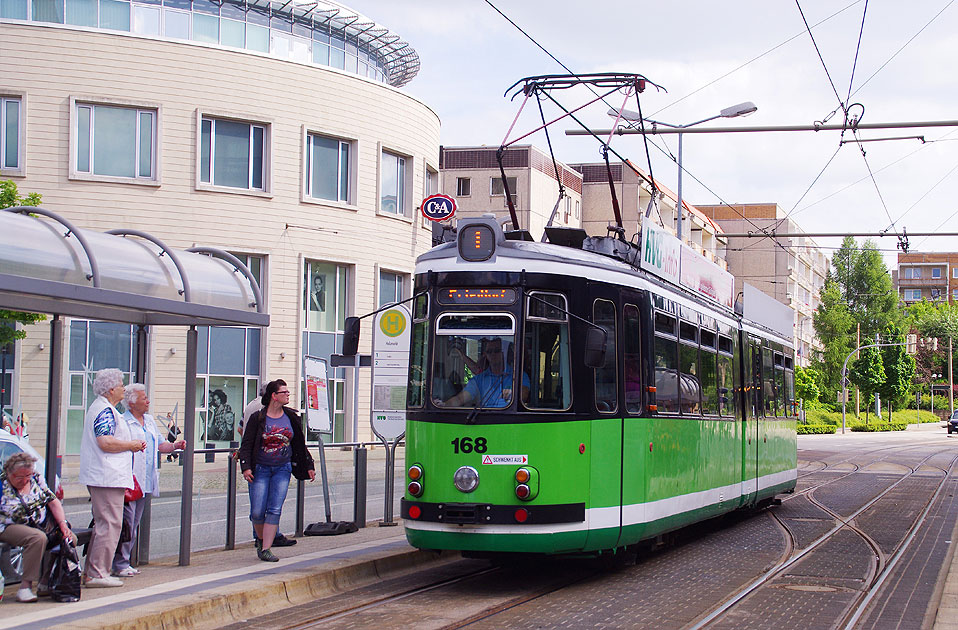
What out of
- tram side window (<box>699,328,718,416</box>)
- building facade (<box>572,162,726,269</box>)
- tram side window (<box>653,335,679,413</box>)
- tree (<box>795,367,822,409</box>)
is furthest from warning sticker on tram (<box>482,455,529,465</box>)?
tree (<box>795,367,822,409</box>)

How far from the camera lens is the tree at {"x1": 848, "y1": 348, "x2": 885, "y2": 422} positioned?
81438 millimetres

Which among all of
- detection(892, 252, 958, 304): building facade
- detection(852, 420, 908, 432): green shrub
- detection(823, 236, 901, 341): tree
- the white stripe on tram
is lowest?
detection(852, 420, 908, 432): green shrub

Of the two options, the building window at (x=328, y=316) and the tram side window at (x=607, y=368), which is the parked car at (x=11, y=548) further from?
the building window at (x=328, y=316)

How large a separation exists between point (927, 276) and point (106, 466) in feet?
521

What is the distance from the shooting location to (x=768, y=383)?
1703 cm

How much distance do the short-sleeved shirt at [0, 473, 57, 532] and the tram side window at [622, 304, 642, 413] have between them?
5031 mm

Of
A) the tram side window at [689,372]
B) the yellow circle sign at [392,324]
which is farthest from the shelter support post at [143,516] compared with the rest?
the tram side window at [689,372]

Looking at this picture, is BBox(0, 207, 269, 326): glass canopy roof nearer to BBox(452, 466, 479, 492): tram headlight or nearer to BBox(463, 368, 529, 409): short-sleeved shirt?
BBox(463, 368, 529, 409): short-sleeved shirt

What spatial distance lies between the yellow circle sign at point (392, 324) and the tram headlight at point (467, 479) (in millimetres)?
4165

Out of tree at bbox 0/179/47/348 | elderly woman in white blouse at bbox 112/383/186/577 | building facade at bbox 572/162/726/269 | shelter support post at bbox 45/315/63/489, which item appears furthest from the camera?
building facade at bbox 572/162/726/269

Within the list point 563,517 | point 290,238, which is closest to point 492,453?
point 563,517

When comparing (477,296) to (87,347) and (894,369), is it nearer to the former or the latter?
(87,347)

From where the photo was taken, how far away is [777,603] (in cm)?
931

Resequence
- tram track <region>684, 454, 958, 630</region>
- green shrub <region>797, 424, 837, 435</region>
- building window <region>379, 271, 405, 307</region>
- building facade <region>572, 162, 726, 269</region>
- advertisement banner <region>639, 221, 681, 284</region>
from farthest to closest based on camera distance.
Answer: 1. green shrub <region>797, 424, 837, 435</region>
2. building facade <region>572, 162, 726, 269</region>
3. building window <region>379, 271, 405, 307</region>
4. advertisement banner <region>639, 221, 681, 284</region>
5. tram track <region>684, 454, 958, 630</region>
